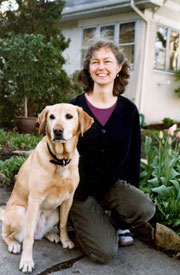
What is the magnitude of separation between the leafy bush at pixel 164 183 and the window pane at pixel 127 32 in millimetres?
8187

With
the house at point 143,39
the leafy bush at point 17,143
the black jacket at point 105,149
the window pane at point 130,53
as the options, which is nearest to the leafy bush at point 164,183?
the black jacket at point 105,149

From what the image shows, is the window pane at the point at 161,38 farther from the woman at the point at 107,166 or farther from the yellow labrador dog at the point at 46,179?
the yellow labrador dog at the point at 46,179

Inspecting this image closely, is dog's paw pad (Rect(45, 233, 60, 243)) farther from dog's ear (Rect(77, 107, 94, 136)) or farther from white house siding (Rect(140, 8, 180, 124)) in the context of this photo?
white house siding (Rect(140, 8, 180, 124))

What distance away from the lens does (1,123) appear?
27.9 feet

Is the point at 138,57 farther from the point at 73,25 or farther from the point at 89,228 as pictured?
the point at 89,228

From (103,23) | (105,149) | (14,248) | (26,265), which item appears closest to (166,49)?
(103,23)

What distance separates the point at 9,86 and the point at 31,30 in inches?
59.6

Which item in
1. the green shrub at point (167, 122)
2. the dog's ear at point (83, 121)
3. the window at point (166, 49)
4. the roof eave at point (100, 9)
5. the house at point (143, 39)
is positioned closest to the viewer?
the dog's ear at point (83, 121)

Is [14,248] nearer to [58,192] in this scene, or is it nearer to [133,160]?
[58,192]

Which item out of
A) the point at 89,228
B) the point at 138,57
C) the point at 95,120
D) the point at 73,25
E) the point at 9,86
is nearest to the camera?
the point at 89,228

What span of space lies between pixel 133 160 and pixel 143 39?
845 centimetres

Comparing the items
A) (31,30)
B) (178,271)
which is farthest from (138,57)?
(178,271)

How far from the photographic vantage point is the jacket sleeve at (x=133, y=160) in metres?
3.17

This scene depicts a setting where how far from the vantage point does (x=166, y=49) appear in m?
11.7
